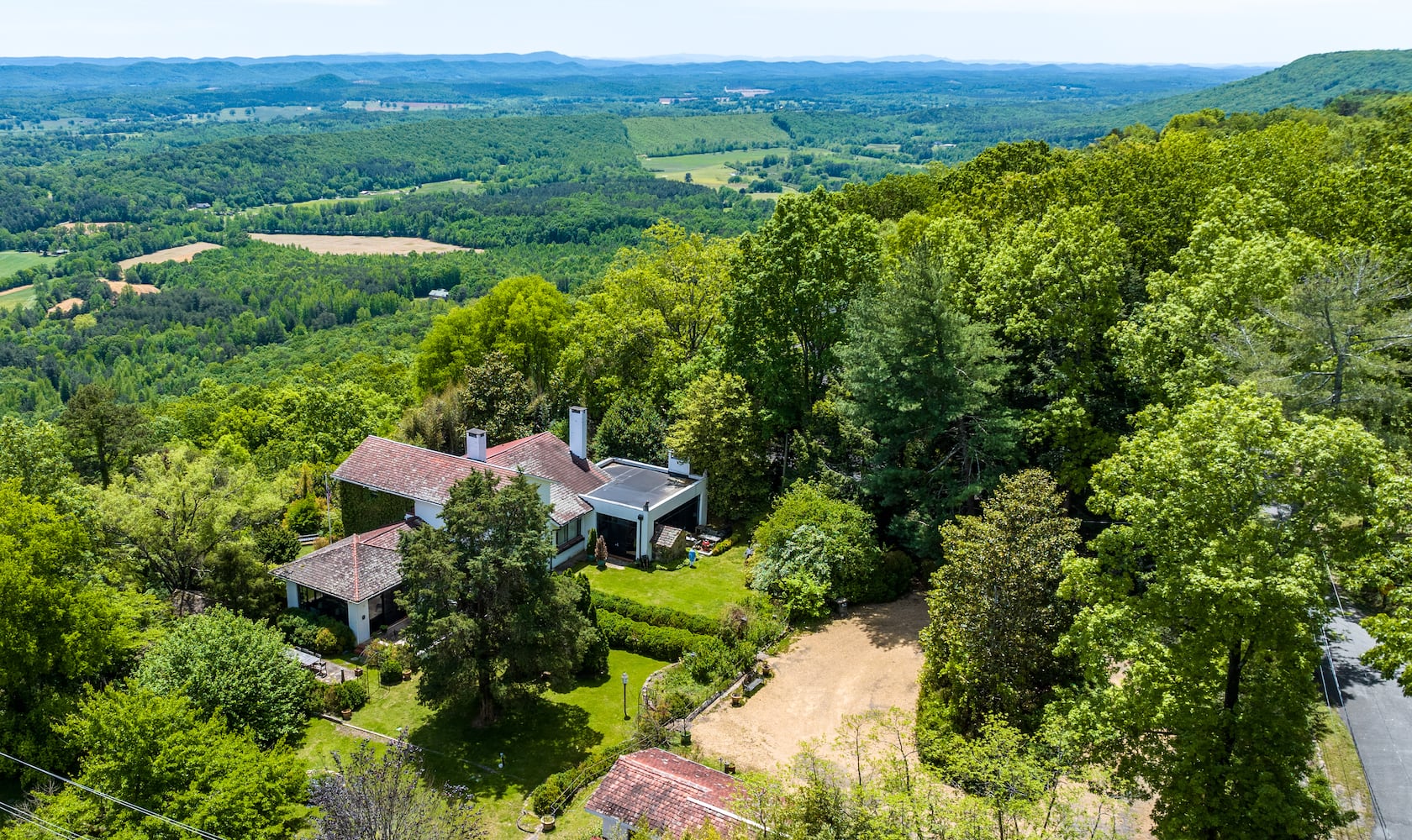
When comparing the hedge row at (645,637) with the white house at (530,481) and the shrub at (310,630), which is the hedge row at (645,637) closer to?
the white house at (530,481)

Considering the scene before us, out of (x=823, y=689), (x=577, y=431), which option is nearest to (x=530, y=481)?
(x=577, y=431)

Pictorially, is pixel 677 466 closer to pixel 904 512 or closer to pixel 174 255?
pixel 904 512

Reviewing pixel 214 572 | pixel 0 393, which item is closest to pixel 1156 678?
pixel 214 572

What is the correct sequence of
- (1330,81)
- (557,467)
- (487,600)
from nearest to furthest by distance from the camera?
1. (487,600)
2. (557,467)
3. (1330,81)

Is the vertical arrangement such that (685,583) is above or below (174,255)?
above

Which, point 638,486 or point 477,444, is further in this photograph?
point 638,486

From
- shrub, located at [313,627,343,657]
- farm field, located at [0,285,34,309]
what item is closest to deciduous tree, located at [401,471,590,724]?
shrub, located at [313,627,343,657]

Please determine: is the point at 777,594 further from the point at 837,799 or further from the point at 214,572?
the point at 214,572

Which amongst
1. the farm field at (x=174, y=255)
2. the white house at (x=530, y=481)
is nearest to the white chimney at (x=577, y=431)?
the white house at (x=530, y=481)
